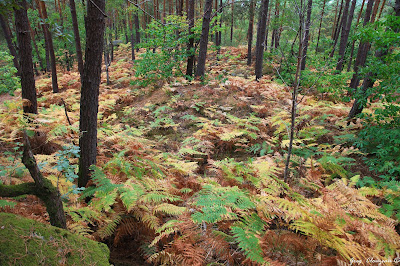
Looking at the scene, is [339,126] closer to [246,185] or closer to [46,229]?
[246,185]

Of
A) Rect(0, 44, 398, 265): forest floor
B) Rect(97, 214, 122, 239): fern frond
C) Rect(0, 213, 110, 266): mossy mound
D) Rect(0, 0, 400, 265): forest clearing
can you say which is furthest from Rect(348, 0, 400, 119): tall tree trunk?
Rect(0, 213, 110, 266): mossy mound

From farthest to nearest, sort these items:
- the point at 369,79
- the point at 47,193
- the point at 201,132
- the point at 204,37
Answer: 1. the point at 204,37
2. the point at 201,132
3. the point at 369,79
4. the point at 47,193

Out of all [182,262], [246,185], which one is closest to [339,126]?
[246,185]

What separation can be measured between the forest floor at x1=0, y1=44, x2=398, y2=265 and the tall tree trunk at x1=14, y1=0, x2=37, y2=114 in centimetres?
49

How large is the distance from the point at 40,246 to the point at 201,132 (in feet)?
15.1

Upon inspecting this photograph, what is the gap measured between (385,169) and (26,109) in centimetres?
758

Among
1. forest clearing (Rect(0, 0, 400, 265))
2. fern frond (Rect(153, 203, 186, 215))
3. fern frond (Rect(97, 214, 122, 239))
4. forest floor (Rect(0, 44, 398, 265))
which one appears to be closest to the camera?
forest clearing (Rect(0, 0, 400, 265))

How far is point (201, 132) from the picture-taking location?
586 cm

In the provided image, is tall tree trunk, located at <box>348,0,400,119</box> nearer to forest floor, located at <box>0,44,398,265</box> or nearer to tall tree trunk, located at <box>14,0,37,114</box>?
forest floor, located at <box>0,44,398,265</box>

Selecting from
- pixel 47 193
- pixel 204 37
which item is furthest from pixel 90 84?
pixel 204 37

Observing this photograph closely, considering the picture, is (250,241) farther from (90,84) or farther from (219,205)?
(90,84)

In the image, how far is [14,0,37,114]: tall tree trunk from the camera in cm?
476

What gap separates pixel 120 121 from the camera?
7.57 m

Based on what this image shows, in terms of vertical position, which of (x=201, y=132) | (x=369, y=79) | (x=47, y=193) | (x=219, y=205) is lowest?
(x=201, y=132)
